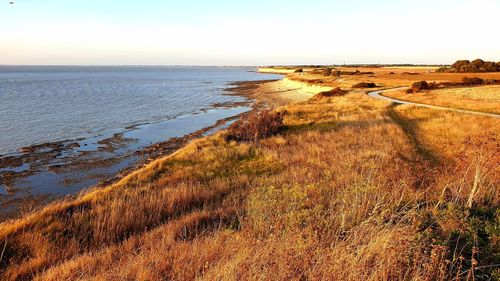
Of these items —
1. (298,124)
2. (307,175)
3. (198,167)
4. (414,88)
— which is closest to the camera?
(307,175)

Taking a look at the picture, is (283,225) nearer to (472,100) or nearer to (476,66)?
(472,100)

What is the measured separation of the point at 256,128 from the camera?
66.7 ft

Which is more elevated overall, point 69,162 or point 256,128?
point 256,128

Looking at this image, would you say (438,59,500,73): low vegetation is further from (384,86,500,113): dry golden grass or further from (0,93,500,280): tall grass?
(0,93,500,280): tall grass

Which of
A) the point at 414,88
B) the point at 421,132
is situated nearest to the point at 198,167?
the point at 421,132

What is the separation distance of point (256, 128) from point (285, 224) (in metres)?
14.7

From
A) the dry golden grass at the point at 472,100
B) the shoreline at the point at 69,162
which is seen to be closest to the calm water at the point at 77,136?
the shoreline at the point at 69,162

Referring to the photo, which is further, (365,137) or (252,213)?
(365,137)

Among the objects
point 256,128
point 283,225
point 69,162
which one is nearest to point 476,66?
point 256,128

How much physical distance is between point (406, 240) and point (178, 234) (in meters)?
4.00

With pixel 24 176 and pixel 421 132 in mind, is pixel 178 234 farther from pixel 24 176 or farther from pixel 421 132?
pixel 421 132

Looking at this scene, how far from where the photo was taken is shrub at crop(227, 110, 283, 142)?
20216 millimetres

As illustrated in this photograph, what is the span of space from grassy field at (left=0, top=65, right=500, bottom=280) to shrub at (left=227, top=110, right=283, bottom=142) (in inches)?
168

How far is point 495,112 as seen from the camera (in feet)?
79.1
